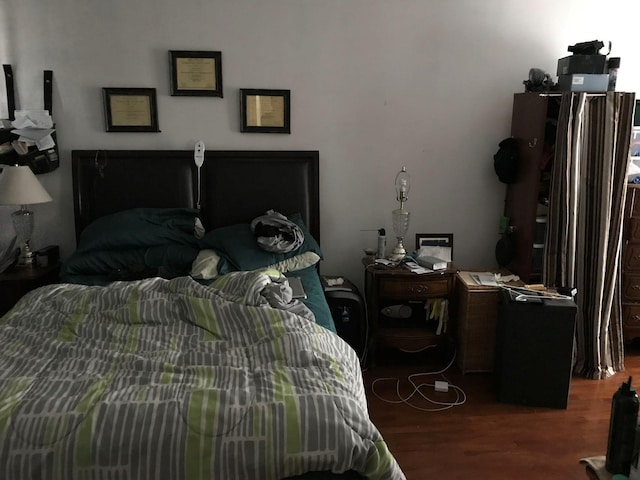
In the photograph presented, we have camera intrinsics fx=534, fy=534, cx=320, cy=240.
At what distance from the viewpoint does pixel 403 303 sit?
128 inches

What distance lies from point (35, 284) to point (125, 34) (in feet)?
4.87

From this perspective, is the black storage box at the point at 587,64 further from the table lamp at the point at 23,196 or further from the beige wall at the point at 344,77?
the table lamp at the point at 23,196

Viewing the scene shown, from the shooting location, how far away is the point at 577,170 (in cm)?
→ 294


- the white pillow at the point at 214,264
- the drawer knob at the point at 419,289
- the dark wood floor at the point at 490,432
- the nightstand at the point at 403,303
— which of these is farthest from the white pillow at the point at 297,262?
the dark wood floor at the point at 490,432

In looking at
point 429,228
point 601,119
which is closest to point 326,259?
point 429,228

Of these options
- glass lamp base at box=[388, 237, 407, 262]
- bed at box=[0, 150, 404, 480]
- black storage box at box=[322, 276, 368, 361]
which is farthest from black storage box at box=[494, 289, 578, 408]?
bed at box=[0, 150, 404, 480]

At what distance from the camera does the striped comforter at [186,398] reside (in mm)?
1355

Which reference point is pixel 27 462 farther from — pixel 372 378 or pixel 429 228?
pixel 429 228

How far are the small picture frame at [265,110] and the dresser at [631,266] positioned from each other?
203 centimetres

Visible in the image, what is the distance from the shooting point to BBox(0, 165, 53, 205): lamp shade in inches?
109

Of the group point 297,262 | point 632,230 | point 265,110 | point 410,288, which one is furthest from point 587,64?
point 297,262

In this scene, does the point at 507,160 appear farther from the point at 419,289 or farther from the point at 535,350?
the point at 535,350

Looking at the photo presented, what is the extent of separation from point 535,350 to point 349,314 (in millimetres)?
976

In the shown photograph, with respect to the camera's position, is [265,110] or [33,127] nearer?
[33,127]
